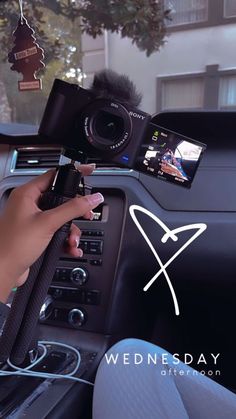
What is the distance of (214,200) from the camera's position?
1358 mm

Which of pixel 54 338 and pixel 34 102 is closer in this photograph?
pixel 34 102

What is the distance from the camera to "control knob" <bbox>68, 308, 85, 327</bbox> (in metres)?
1.38

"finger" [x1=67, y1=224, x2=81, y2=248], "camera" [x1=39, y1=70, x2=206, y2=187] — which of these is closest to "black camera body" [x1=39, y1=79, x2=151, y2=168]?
"camera" [x1=39, y1=70, x2=206, y2=187]

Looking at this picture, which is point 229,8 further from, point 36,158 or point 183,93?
point 36,158

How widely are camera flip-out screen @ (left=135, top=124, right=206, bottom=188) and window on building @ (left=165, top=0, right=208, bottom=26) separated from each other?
0.43 metres

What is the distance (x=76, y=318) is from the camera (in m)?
1.38

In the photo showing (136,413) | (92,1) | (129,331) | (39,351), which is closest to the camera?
(136,413)

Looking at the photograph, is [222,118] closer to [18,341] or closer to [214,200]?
[214,200]

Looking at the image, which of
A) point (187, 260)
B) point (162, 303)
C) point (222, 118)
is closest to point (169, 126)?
point (222, 118)

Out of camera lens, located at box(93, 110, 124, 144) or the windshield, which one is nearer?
camera lens, located at box(93, 110, 124, 144)

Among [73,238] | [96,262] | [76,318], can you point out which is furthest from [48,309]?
[73,238]

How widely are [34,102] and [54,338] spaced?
2.38 feet

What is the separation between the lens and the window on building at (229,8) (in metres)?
1.04

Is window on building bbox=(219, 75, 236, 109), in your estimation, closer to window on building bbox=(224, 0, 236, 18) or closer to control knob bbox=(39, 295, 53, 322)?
window on building bbox=(224, 0, 236, 18)
